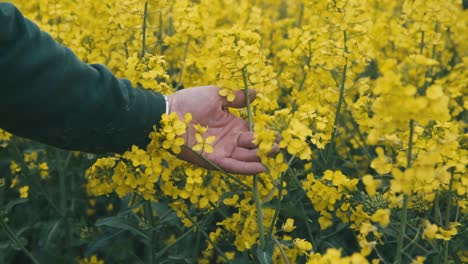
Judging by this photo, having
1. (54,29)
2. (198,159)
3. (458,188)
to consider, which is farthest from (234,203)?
(54,29)

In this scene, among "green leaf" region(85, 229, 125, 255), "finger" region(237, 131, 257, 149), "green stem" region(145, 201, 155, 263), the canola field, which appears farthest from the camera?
"green leaf" region(85, 229, 125, 255)

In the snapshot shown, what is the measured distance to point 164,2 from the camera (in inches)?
121

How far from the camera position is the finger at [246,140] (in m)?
2.40

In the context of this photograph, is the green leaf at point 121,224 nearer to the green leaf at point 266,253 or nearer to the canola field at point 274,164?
the canola field at point 274,164

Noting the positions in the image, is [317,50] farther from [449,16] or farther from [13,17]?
[13,17]

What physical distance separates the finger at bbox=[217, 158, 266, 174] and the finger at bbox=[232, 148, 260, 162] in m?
0.03

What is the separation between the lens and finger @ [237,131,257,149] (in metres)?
2.40

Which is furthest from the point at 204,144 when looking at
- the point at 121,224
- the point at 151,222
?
the point at 121,224

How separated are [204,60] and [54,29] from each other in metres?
0.87

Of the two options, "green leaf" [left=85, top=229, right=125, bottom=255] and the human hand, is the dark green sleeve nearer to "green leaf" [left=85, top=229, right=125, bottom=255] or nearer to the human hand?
the human hand

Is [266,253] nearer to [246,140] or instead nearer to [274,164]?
[274,164]

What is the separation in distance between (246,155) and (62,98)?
720mm

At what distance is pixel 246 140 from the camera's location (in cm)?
241

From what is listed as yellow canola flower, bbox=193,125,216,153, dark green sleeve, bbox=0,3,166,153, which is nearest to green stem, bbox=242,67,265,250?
yellow canola flower, bbox=193,125,216,153
